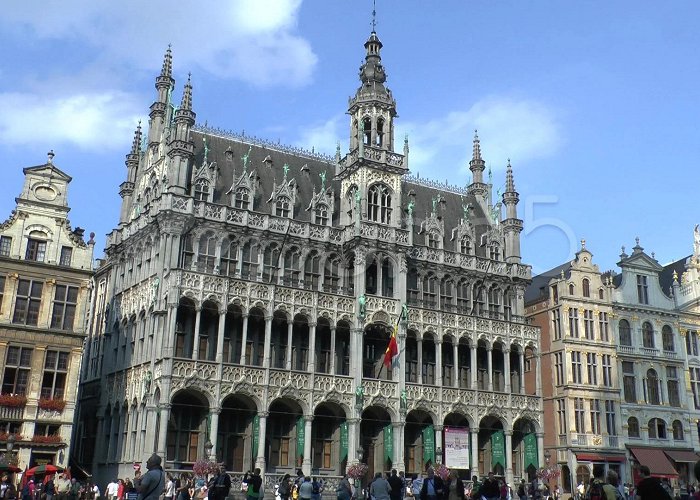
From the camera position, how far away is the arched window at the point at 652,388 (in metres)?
63.4

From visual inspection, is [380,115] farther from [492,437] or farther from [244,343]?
[492,437]

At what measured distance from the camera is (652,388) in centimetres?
6384

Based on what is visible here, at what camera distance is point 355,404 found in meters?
49.7

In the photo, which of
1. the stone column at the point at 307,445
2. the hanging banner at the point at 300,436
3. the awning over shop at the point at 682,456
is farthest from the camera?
the awning over shop at the point at 682,456

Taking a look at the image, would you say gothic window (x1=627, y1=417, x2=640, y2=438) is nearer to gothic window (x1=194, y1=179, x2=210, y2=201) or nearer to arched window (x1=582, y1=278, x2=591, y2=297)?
arched window (x1=582, y1=278, x2=591, y2=297)

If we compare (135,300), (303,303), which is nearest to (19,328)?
(135,300)

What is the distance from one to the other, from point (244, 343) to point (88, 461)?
1545 centimetres

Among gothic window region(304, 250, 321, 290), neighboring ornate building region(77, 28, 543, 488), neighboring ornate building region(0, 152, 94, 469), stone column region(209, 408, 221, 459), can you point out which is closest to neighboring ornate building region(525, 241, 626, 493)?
neighboring ornate building region(77, 28, 543, 488)

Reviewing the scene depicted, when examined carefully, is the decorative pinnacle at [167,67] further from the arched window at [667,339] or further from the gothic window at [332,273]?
the arched window at [667,339]

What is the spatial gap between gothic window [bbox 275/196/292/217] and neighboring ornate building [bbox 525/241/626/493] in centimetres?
2355

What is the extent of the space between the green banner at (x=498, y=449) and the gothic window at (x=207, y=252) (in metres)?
23.8

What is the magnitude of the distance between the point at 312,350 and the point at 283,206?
1039cm

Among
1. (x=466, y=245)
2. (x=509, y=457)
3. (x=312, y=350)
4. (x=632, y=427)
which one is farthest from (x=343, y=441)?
(x=632, y=427)

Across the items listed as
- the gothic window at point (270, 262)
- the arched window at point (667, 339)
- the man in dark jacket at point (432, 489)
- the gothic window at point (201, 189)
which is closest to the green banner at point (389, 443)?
the gothic window at point (270, 262)
